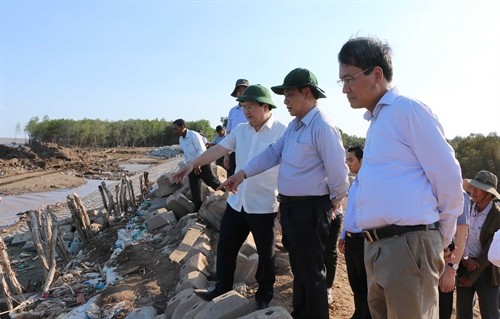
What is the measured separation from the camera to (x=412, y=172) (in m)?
1.88

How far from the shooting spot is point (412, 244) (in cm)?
185

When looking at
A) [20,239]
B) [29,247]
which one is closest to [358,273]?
[29,247]

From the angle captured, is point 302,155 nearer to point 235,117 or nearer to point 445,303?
point 445,303

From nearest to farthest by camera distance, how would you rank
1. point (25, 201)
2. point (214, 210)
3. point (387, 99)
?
point (387, 99) < point (214, 210) < point (25, 201)

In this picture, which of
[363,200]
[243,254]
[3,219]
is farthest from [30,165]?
[363,200]

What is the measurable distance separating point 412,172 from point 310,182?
105 centimetres

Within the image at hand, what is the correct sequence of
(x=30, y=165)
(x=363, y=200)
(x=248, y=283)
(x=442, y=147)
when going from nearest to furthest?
(x=442, y=147) → (x=363, y=200) → (x=248, y=283) → (x=30, y=165)

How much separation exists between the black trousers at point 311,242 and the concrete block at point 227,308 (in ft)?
1.67

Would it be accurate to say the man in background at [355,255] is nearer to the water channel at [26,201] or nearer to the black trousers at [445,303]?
the black trousers at [445,303]

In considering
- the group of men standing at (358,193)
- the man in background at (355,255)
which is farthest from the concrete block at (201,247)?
the man in background at (355,255)

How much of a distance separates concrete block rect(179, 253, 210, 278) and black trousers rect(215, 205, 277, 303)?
0.83 metres

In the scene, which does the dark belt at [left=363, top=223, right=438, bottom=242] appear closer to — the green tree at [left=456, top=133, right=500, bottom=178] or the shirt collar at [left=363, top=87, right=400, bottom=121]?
the shirt collar at [left=363, top=87, right=400, bottom=121]

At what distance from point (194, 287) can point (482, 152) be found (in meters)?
14.4

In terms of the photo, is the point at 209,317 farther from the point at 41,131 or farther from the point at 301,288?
the point at 41,131
